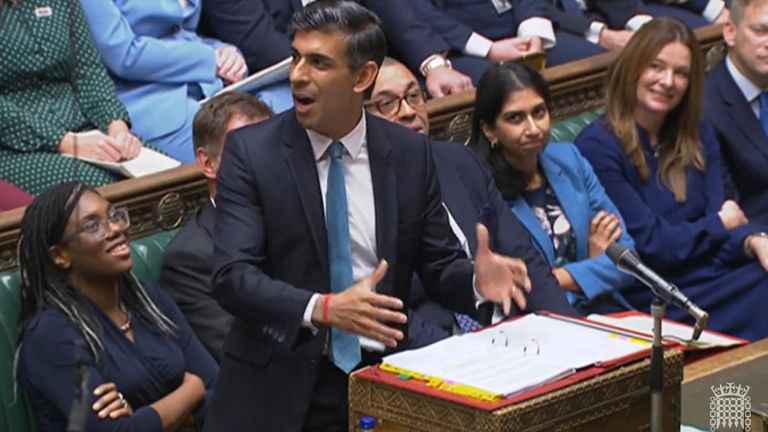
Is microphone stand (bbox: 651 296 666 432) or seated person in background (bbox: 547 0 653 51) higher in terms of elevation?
microphone stand (bbox: 651 296 666 432)

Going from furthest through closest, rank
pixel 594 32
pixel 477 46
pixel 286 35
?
pixel 594 32
pixel 477 46
pixel 286 35

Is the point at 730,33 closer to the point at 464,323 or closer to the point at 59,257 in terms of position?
the point at 464,323

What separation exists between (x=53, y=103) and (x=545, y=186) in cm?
142

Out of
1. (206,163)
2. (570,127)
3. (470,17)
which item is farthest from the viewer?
(470,17)

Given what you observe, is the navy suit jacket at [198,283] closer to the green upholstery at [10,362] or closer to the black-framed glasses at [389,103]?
the green upholstery at [10,362]

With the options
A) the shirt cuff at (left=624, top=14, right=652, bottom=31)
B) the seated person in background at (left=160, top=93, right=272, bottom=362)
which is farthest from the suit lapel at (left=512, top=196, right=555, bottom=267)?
the shirt cuff at (left=624, top=14, right=652, bottom=31)

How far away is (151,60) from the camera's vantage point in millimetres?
5113

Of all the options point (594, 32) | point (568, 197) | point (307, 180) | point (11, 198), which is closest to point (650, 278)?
point (307, 180)

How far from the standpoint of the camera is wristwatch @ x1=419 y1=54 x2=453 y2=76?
225 inches

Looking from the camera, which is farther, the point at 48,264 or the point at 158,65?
the point at 158,65

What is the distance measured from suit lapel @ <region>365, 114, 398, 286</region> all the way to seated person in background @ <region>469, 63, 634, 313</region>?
143 centimetres

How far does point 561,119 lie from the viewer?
5734mm

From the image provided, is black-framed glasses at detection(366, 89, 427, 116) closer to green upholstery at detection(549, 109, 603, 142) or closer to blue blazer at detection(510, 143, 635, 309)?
blue blazer at detection(510, 143, 635, 309)

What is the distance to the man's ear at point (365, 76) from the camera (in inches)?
128
